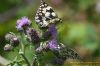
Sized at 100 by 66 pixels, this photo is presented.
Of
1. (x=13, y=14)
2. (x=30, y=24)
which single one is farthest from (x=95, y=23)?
(x=30, y=24)

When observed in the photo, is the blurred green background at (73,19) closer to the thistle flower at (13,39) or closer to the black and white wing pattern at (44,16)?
the thistle flower at (13,39)

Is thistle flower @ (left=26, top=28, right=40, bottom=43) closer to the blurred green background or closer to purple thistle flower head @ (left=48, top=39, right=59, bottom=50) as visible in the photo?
purple thistle flower head @ (left=48, top=39, right=59, bottom=50)

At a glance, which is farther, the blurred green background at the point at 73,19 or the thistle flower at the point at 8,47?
the blurred green background at the point at 73,19

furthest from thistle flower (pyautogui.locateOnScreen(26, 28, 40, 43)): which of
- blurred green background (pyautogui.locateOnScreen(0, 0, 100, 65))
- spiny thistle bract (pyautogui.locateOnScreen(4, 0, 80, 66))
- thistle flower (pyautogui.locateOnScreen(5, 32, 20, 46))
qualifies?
blurred green background (pyautogui.locateOnScreen(0, 0, 100, 65))

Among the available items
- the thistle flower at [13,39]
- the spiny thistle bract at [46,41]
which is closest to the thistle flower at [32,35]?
the spiny thistle bract at [46,41]

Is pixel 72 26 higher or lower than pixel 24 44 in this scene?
higher

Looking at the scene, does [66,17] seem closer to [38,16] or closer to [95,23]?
[95,23]
